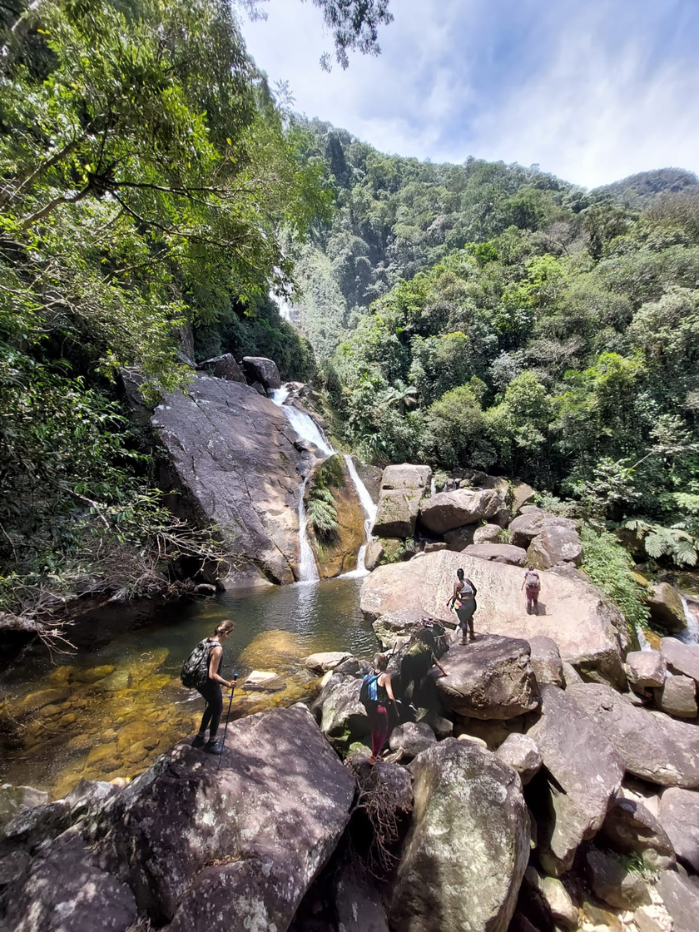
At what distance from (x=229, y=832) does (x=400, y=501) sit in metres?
12.5

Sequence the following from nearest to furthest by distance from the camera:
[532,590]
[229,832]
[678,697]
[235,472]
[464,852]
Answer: [229,832] < [464,852] < [678,697] < [532,590] < [235,472]

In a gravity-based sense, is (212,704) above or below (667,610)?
above

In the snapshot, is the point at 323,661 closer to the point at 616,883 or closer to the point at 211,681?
the point at 211,681

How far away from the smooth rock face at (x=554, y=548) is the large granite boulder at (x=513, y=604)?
28.8 inches

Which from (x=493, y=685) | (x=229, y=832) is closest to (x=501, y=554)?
(x=493, y=685)

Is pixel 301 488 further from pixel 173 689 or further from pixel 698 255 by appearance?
pixel 698 255

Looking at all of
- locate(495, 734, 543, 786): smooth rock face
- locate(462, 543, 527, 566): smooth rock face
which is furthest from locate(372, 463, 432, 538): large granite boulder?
locate(495, 734, 543, 786): smooth rock face

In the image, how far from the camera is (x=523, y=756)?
4.13m

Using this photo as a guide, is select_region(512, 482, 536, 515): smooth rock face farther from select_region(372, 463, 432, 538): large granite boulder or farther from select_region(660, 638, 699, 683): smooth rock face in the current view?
select_region(660, 638, 699, 683): smooth rock face

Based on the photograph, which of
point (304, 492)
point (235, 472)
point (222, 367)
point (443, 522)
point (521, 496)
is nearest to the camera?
point (235, 472)

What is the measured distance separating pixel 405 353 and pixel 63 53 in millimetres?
23613

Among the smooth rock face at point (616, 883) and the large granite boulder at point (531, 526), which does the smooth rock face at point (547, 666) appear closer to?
the smooth rock face at point (616, 883)

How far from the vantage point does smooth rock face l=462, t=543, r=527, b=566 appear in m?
10.8

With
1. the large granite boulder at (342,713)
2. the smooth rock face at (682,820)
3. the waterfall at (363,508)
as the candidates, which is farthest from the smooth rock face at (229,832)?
the waterfall at (363,508)
